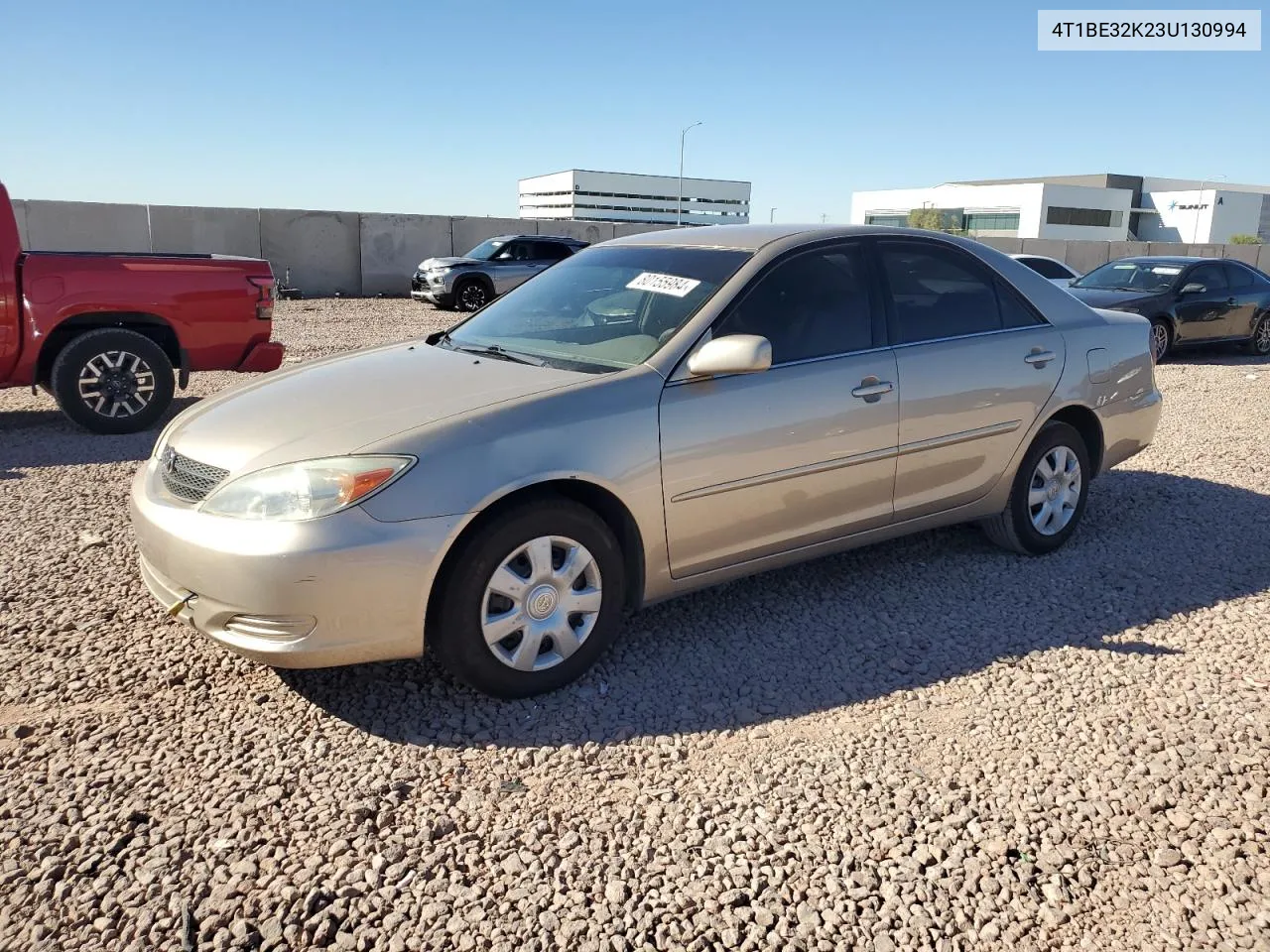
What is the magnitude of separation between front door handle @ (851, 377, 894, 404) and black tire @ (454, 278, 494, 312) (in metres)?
16.5

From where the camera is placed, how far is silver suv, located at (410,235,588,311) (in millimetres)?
19859

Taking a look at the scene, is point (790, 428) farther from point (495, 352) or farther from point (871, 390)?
point (495, 352)

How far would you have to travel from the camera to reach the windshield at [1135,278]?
45.2 ft

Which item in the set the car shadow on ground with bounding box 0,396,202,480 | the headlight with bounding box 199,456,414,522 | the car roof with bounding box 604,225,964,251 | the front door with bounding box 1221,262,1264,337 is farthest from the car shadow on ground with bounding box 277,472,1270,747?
the front door with bounding box 1221,262,1264,337

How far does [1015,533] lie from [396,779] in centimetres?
341

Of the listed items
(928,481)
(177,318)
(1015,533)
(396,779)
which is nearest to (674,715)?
(396,779)

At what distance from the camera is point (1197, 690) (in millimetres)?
3742

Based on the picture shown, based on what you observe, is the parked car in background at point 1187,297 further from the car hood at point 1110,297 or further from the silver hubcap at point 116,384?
the silver hubcap at point 116,384

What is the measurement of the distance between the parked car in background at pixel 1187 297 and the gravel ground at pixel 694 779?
9948mm

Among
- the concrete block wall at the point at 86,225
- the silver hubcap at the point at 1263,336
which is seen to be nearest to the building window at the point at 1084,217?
the silver hubcap at the point at 1263,336

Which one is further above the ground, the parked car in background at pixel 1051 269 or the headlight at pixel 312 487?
the parked car in background at pixel 1051 269

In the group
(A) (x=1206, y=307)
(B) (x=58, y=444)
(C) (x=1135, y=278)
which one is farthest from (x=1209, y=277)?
(B) (x=58, y=444)

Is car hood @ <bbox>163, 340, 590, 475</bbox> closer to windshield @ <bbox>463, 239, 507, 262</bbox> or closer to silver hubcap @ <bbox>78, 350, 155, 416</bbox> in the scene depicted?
silver hubcap @ <bbox>78, 350, 155, 416</bbox>

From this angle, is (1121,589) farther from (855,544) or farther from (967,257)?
(967,257)
